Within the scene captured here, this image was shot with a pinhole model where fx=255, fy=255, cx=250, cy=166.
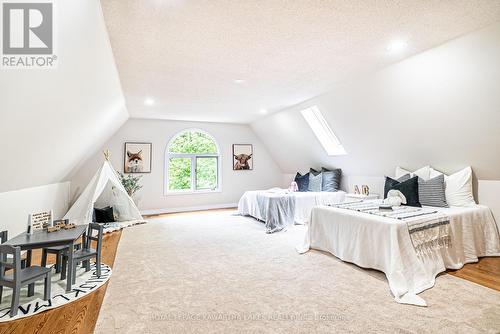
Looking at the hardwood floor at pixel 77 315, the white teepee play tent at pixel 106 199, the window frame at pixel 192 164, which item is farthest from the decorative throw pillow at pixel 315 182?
the white teepee play tent at pixel 106 199

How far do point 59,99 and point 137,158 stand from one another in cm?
421

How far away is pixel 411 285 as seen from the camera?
7.98 ft

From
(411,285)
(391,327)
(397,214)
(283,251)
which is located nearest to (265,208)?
(283,251)

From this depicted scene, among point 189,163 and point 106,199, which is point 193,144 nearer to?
point 189,163

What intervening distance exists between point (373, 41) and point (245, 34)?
Result: 1.34 metres

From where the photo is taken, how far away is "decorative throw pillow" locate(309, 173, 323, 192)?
589 centimetres

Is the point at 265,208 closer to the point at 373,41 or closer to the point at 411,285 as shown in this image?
the point at 411,285

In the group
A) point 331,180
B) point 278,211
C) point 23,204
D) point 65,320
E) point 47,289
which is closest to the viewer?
point 65,320

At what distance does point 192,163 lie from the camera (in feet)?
23.5

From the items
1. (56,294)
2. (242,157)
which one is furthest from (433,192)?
(242,157)

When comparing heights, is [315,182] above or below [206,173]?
below

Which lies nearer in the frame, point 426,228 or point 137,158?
Answer: point 426,228

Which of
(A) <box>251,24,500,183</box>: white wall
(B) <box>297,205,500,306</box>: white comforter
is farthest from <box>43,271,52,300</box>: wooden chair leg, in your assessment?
(A) <box>251,24,500,183</box>: white wall

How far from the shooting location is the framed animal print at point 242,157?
759 centimetres
